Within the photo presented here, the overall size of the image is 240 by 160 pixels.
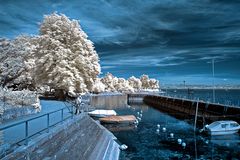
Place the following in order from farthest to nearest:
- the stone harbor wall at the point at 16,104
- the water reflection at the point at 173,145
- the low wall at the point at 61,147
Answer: the water reflection at the point at 173,145 → the stone harbor wall at the point at 16,104 → the low wall at the point at 61,147

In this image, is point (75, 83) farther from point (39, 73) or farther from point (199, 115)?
point (199, 115)

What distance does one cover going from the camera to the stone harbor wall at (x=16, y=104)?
19.8 metres

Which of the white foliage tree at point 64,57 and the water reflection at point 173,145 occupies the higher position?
the white foliage tree at point 64,57

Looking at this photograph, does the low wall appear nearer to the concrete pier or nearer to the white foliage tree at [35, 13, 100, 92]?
the white foliage tree at [35, 13, 100, 92]

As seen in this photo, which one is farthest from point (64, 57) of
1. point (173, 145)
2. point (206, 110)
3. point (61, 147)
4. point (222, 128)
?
point (206, 110)

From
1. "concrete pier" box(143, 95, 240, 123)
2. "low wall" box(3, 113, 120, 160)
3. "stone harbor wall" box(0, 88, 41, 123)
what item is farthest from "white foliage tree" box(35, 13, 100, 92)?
"concrete pier" box(143, 95, 240, 123)

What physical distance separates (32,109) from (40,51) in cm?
2410

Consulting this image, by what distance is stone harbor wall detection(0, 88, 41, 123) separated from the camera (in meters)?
19.8

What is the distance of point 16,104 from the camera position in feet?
74.6

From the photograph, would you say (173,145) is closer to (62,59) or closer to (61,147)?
(61,147)

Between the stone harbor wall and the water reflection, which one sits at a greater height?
the stone harbor wall

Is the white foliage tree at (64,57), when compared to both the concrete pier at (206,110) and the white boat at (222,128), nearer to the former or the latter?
the white boat at (222,128)

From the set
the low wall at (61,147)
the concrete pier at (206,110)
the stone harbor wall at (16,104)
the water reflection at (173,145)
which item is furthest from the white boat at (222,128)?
the stone harbor wall at (16,104)

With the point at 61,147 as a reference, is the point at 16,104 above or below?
above
